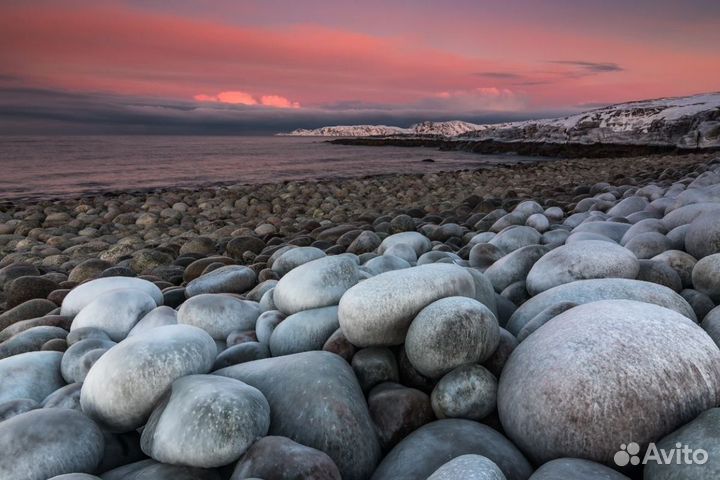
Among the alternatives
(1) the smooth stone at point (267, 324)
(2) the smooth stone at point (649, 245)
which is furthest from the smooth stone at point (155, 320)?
(2) the smooth stone at point (649, 245)

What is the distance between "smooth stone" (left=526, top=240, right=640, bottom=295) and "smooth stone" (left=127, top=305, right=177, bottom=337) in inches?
90.5

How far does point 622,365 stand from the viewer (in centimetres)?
180

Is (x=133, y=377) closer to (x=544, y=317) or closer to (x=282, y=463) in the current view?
(x=282, y=463)

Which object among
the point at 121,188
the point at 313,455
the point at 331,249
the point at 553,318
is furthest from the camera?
the point at 121,188

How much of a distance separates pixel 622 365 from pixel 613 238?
309cm

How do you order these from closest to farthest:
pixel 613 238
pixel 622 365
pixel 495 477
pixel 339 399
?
1. pixel 495 477
2. pixel 622 365
3. pixel 339 399
4. pixel 613 238

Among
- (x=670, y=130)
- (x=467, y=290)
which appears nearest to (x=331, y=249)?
(x=467, y=290)

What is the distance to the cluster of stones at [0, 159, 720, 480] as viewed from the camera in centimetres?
171

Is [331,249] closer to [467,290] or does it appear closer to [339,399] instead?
[467,290]

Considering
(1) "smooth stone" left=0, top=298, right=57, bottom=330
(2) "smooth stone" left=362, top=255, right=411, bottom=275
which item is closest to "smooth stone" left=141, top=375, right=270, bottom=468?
(2) "smooth stone" left=362, top=255, right=411, bottom=275

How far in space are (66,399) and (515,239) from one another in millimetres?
3841

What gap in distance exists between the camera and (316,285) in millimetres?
2961

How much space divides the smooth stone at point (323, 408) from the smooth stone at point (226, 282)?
6.69 ft

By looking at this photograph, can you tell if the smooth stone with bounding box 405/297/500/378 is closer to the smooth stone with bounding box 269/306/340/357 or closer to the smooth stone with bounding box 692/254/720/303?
the smooth stone with bounding box 269/306/340/357
